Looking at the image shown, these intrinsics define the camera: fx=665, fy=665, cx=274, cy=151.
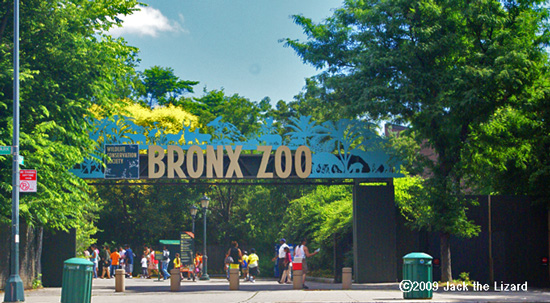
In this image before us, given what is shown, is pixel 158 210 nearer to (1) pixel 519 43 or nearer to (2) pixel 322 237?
(2) pixel 322 237

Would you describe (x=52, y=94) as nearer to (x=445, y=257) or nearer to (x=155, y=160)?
(x=155, y=160)

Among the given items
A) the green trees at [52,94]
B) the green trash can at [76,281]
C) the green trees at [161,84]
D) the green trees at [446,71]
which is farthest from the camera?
the green trees at [161,84]

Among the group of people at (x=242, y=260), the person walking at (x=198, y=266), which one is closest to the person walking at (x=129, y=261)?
the person walking at (x=198, y=266)

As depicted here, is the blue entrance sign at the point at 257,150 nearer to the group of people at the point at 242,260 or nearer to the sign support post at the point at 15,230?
the group of people at the point at 242,260

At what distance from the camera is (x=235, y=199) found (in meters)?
54.3

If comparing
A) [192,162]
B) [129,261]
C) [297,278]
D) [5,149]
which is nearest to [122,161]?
[192,162]

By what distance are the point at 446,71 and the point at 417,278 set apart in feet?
29.6

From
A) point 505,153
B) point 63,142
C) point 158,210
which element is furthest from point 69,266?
point 158,210

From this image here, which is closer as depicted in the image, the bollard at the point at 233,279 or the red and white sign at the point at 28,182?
the red and white sign at the point at 28,182

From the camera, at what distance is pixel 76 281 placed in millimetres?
15711

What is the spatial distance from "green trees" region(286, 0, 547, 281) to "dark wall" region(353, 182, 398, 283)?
6.63 feet

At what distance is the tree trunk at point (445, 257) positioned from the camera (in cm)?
2342

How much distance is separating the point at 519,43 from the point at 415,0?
3790 mm

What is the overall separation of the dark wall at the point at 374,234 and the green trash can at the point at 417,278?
26.3 ft
